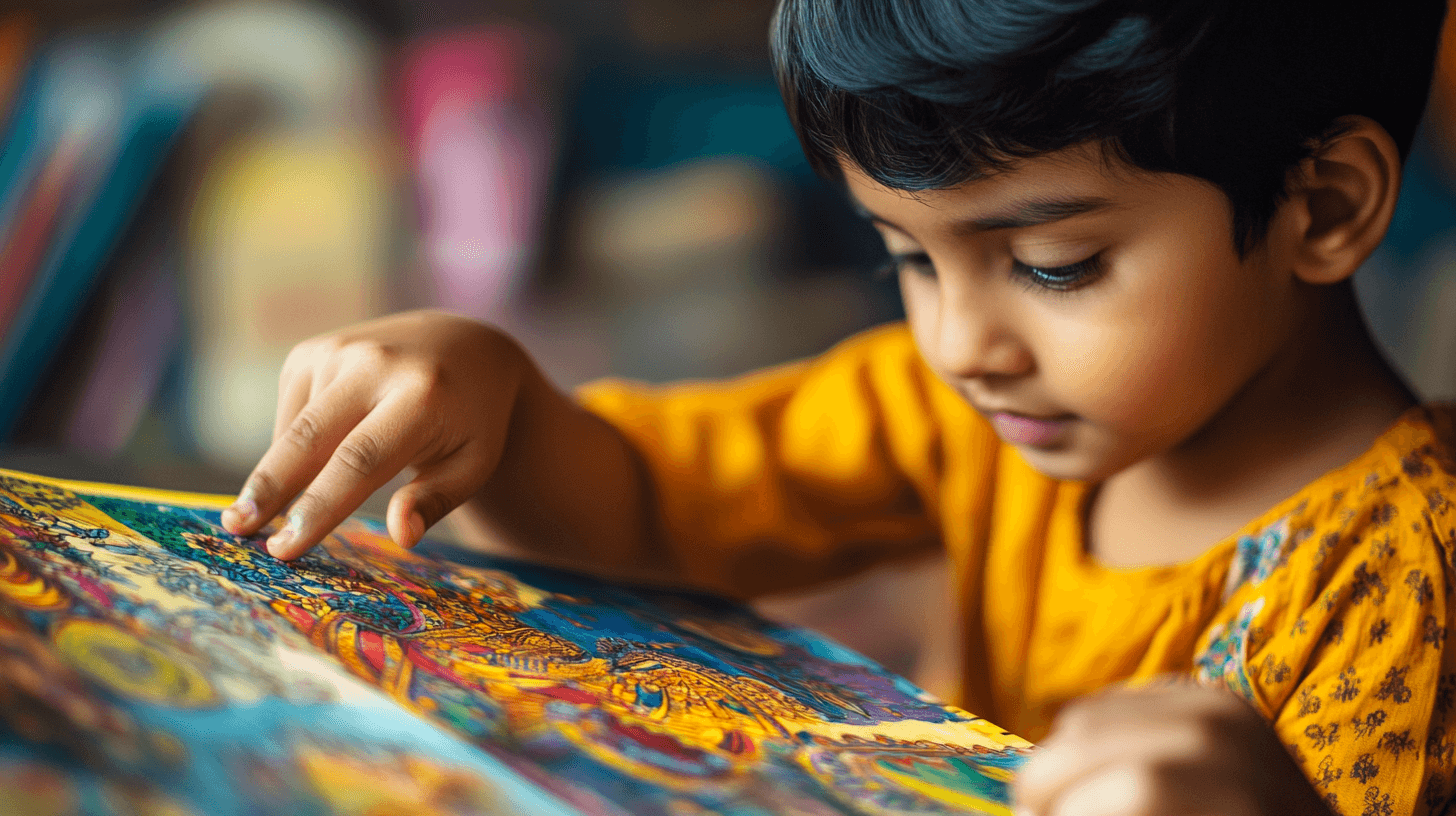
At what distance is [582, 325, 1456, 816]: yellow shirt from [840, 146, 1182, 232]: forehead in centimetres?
20

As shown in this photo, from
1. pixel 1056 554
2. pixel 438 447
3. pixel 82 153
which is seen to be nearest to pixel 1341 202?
pixel 1056 554

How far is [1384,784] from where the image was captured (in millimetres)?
422

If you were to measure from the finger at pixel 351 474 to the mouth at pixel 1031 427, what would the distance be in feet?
0.87

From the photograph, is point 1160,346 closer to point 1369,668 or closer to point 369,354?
point 1369,668

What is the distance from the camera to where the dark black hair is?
0.37 metres

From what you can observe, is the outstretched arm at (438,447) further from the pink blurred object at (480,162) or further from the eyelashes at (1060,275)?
the pink blurred object at (480,162)

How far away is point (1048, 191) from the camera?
40cm

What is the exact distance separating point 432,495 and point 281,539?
0.08 metres

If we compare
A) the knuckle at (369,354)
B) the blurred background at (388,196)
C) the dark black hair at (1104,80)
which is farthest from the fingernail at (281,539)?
the blurred background at (388,196)

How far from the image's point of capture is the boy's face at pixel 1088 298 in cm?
40

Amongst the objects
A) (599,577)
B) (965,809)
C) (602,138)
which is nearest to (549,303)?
(602,138)

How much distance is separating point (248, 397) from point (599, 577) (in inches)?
35.1

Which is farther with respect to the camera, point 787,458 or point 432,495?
point 787,458

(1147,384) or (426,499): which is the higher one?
(1147,384)
